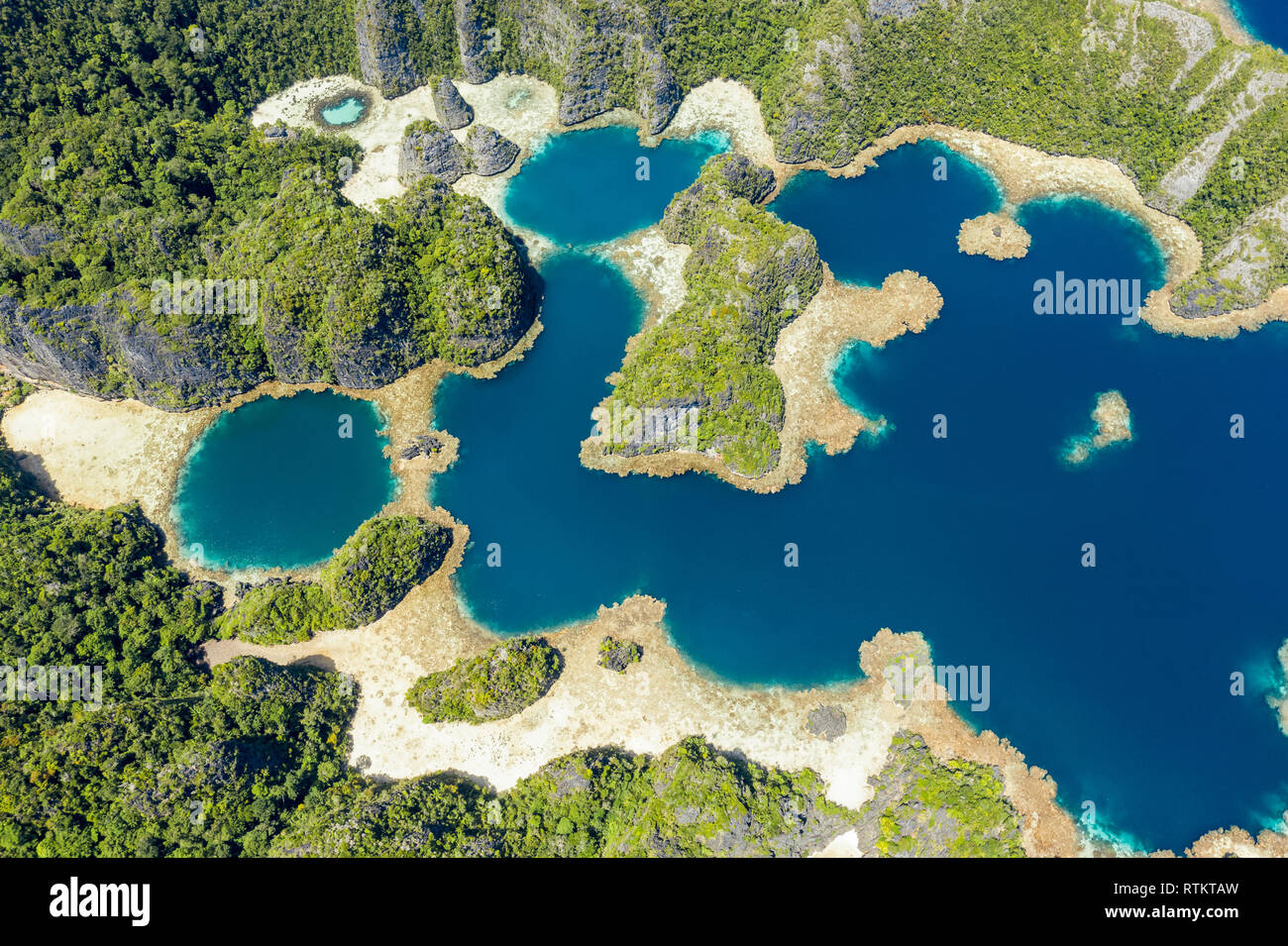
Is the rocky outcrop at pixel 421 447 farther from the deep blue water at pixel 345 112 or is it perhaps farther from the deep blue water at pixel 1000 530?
the deep blue water at pixel 345 112

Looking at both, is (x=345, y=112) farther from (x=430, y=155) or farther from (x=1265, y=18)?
(x=1265, y=18)

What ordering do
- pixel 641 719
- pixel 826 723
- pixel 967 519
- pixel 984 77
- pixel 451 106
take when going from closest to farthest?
1. pixel 826 723
2. pixel 641 719
3. pixel 967 519
4. pixel 984 77
5. pixel 451 106

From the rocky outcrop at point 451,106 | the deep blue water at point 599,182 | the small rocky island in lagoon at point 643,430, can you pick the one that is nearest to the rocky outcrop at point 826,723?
the small rocky island in lagoon at point 643,430

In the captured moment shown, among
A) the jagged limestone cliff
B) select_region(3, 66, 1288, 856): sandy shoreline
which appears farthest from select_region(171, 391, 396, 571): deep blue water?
the jagged limestone cliff

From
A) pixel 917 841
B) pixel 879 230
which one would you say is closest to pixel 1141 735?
pixel 917 841

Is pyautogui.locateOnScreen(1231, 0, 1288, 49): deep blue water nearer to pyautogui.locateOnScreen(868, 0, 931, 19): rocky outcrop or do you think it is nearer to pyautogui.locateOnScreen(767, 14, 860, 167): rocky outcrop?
pyautogui.locateOnScreen(868, 0, 931, 19): rocky outcrop

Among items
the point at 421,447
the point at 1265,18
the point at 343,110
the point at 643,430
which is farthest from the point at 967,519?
the point at 343,110
